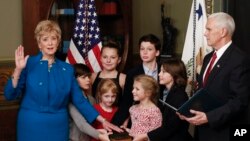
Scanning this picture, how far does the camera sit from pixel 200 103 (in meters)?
2.53

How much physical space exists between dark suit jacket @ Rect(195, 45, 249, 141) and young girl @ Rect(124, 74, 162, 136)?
0.40m

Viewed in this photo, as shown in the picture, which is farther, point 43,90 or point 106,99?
point 106,99

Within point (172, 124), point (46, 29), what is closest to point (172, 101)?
point (172, 124)

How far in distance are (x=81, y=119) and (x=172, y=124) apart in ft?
2.15

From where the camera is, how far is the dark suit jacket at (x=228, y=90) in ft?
8.08

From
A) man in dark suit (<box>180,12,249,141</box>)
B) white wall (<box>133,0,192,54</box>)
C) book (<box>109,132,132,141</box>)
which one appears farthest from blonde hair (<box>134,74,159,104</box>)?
white wall (<box>133,0,192,54</box>)

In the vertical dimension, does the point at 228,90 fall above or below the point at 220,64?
below

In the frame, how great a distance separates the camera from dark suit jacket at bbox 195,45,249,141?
2.46 m

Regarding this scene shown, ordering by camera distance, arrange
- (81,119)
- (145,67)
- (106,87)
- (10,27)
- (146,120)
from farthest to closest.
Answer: (10,27)
(145,67)
(106,87)
(81,119)
(146,120)

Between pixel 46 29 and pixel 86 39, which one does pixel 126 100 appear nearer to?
pixel 46 29

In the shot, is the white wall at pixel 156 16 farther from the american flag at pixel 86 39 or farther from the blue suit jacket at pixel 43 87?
the blue suit jacket at pixel 43 87

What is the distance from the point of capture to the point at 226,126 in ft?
8.53

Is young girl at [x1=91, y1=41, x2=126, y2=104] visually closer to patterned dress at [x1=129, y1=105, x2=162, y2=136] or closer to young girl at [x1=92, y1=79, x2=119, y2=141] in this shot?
young girl at [x1=92, y1=79, x2=119, y2=141]

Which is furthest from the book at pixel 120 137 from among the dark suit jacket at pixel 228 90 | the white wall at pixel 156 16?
the white wall at pixel 156 16
